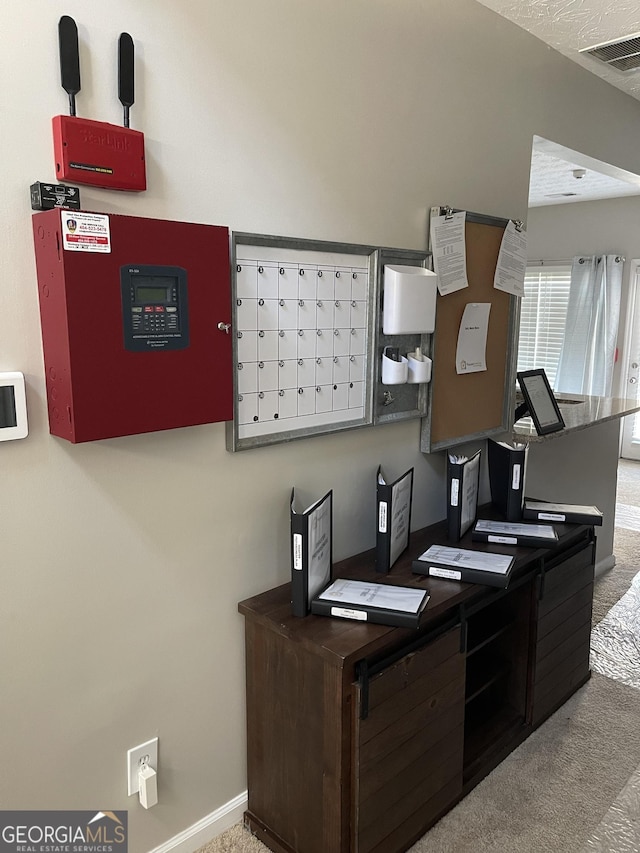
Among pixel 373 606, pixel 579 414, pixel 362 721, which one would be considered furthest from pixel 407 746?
pixel 579 414

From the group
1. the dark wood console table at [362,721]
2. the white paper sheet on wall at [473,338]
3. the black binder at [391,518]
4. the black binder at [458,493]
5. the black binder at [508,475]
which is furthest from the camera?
the black binder at [508,475]

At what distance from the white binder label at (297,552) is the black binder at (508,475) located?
108cm

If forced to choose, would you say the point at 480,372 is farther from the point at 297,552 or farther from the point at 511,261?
the point at 297,552

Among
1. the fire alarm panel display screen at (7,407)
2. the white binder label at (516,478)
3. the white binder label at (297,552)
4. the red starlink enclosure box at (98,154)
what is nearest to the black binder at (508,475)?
the white binder label at (516,478)

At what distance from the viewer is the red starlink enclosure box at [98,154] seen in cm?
129

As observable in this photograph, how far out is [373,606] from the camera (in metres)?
1.72

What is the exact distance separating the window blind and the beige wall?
15.4ft

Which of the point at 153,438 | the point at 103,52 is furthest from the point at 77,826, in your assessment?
the point at 103,52

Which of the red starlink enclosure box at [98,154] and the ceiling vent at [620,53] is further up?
the ceiling vent at [620,53]

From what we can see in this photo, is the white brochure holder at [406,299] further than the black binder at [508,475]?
No

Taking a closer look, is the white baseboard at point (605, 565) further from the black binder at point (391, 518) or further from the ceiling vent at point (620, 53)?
the ceiling vent at point (620, 53)

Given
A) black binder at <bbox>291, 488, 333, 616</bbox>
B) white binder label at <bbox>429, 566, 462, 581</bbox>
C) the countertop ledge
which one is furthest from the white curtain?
black binder at <bbox>291, 488, 333, 616</bbox>

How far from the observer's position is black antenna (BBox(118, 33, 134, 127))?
53.8 inches

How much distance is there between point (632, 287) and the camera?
6195 mm
